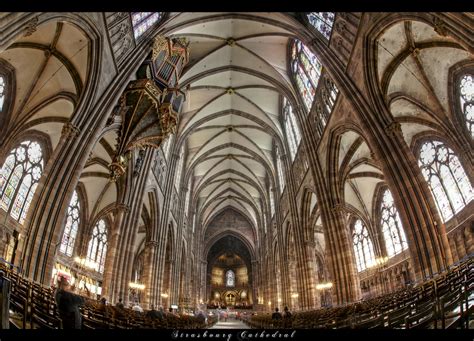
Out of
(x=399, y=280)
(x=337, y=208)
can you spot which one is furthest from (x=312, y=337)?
(x=399, y=280)

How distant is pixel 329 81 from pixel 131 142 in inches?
439

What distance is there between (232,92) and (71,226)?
1683 centimetres

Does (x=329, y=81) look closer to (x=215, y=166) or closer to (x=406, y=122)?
(x=406, y=122)

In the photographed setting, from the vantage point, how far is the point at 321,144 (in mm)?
17797

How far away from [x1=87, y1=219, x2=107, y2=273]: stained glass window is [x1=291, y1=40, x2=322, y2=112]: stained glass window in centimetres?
2013

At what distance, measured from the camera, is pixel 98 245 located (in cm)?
2559

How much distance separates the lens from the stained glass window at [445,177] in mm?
14977

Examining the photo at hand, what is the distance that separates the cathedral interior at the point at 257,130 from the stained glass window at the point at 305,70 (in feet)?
0.48

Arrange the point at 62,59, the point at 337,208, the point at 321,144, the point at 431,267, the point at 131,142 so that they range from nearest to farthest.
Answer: the point at 431,267 → the point at 62,59 → the point at 131,142 → the point at 337,208 → the point at 321,144

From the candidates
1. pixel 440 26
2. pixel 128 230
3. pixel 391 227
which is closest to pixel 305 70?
pixel 440 26

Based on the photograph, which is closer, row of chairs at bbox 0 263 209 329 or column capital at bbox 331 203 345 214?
row of chairs at bbox 0 263 209 329

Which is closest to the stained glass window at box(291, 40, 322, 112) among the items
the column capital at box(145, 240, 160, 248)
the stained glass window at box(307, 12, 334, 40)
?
the stained glass window at box(307, 12, 334, 40)

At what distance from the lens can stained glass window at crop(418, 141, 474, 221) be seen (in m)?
15.0

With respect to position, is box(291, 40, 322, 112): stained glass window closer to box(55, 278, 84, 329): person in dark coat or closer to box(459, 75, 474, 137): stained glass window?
box(459, 75, 474, 137): stained glass window
